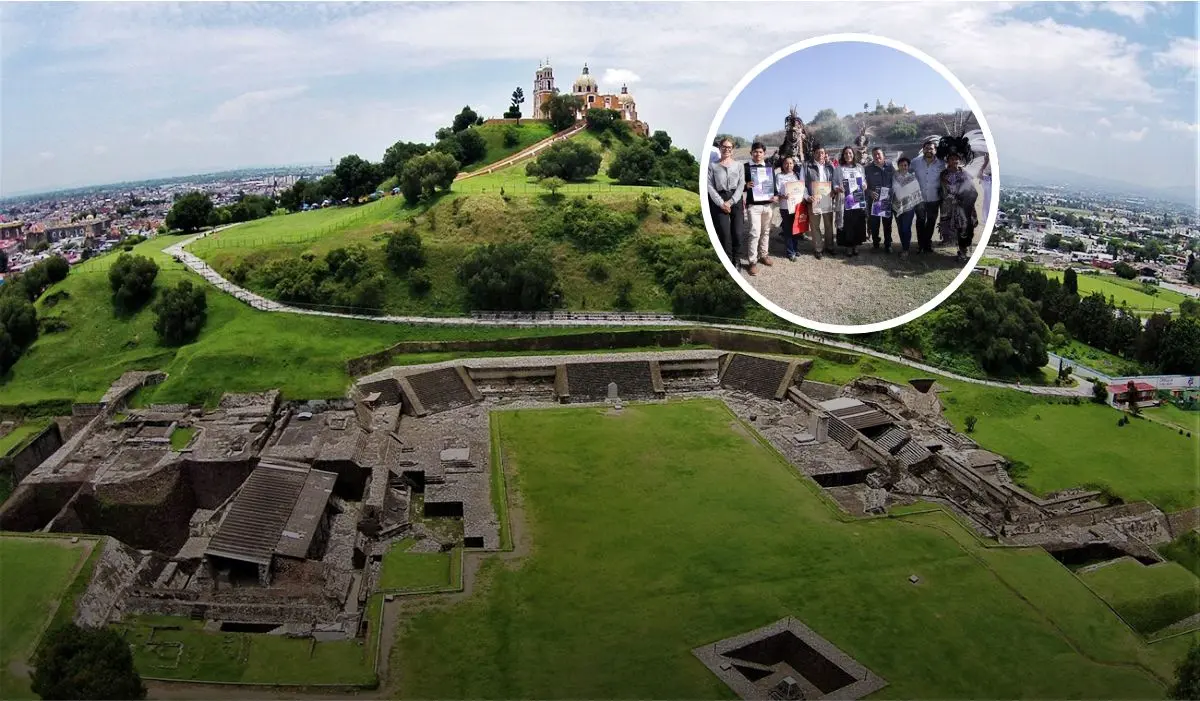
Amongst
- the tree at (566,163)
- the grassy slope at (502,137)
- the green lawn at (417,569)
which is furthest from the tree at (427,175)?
the green lawn at (417,569)

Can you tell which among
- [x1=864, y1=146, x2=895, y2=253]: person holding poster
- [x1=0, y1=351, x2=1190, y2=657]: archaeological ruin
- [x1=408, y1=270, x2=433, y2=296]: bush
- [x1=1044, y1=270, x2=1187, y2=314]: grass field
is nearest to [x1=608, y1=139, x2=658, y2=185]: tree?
[x1=408, y1=270, x2=433, y2=296]: bush

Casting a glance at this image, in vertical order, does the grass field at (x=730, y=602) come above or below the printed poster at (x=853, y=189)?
below

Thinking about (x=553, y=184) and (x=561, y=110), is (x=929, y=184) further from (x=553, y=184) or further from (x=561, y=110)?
(x=561, y=110)

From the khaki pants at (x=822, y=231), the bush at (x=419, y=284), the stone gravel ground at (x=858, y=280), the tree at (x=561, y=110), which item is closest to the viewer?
the khaki pants at (x=822, y=231)

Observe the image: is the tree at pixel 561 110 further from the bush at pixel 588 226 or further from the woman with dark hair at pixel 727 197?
the woman with dark hair at pixel 727 197

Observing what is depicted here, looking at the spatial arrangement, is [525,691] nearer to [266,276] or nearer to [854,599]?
[854,599]

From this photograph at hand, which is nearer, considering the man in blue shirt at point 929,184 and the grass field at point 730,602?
the man in blue shirt at point 929,184

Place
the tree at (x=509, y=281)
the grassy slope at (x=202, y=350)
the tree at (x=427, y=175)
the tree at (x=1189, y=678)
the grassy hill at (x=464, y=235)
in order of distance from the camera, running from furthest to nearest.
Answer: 1. the tree at (x=427, y=175)
2. the grassy hill at (x=464, y=235)
3. the tree at (x=509, y=281)
4. the grassy slope at (x=202, y=350)
5. the tree at (x=1189, y=678)
